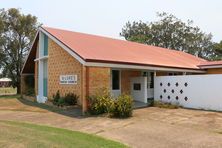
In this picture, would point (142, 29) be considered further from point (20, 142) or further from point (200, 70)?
point (20, 142)

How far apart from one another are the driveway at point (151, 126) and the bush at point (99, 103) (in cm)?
89

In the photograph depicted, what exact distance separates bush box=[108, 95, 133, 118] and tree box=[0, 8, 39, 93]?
23.9 meters

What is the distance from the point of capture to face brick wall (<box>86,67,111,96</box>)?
1462 centimetres

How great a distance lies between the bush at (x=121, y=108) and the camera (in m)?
13.4

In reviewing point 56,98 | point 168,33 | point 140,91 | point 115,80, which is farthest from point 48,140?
point 168,33

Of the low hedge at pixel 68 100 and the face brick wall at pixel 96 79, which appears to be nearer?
the face brick wall at pixel 96 79

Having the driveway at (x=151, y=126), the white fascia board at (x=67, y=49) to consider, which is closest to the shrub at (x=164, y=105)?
the driveway at (x=151, y=126)

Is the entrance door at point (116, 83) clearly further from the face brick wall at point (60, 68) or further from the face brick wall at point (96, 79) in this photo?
the face brick wall at point (96, 79)

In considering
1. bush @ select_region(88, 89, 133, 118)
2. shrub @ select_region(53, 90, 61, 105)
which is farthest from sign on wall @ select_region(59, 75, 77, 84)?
bush @ select_region(88, 89, 133, 118)

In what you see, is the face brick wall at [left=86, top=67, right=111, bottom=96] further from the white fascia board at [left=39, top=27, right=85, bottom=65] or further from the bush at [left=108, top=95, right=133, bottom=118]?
the bush at [left=108, top=95, right=133, bottom=118]

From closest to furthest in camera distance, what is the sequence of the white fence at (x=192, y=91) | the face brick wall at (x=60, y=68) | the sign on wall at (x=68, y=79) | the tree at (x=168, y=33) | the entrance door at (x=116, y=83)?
the white fence at (x=192, y=91) < the face brick wall at (x=60, y=68) < the sign on wall at (x=68, y=79) < the entrance door at (x=116, y=83) < the tree at (x=168, y=33)

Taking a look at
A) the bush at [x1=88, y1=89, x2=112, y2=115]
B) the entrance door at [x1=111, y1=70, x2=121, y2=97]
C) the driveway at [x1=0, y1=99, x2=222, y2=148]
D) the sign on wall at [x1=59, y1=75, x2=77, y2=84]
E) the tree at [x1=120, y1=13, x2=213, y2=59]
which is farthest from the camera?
the tree at [x1=120, y1=13, x2=213, y2=59]

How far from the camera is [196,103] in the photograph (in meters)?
16.8

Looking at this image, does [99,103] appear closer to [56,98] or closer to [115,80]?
[56,98]
